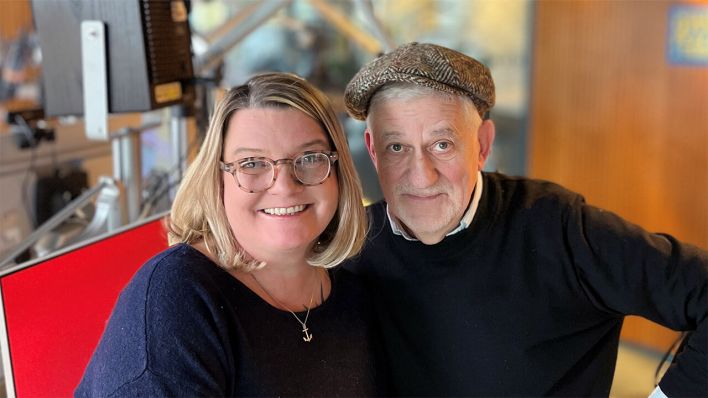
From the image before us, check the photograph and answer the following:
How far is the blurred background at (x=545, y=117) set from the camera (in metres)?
2.27

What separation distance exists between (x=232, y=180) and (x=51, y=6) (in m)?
1.09

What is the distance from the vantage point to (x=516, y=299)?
142 cm

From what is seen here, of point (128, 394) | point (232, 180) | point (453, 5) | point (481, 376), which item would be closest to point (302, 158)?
point (232, 180)

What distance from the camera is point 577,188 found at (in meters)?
3.86

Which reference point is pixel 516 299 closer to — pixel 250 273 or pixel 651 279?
pixel 651 279

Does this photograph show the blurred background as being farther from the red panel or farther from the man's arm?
the man's arm

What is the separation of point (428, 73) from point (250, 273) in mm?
511

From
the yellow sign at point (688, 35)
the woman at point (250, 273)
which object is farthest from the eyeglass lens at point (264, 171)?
the yellow sign at point (688, 35)

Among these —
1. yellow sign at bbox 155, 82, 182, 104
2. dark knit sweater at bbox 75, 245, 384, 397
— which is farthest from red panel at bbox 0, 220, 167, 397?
yellow sign at bbox 155, 82, 182, 104

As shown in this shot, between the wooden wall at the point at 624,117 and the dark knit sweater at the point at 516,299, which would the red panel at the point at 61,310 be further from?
the wooden wall at the point at 624,117

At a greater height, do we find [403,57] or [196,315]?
[403,57]

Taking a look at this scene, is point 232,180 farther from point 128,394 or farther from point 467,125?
point 467,125

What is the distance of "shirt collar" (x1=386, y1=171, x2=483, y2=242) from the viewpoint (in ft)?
4.73

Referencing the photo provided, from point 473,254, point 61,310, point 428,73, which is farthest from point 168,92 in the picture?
point 473,254
